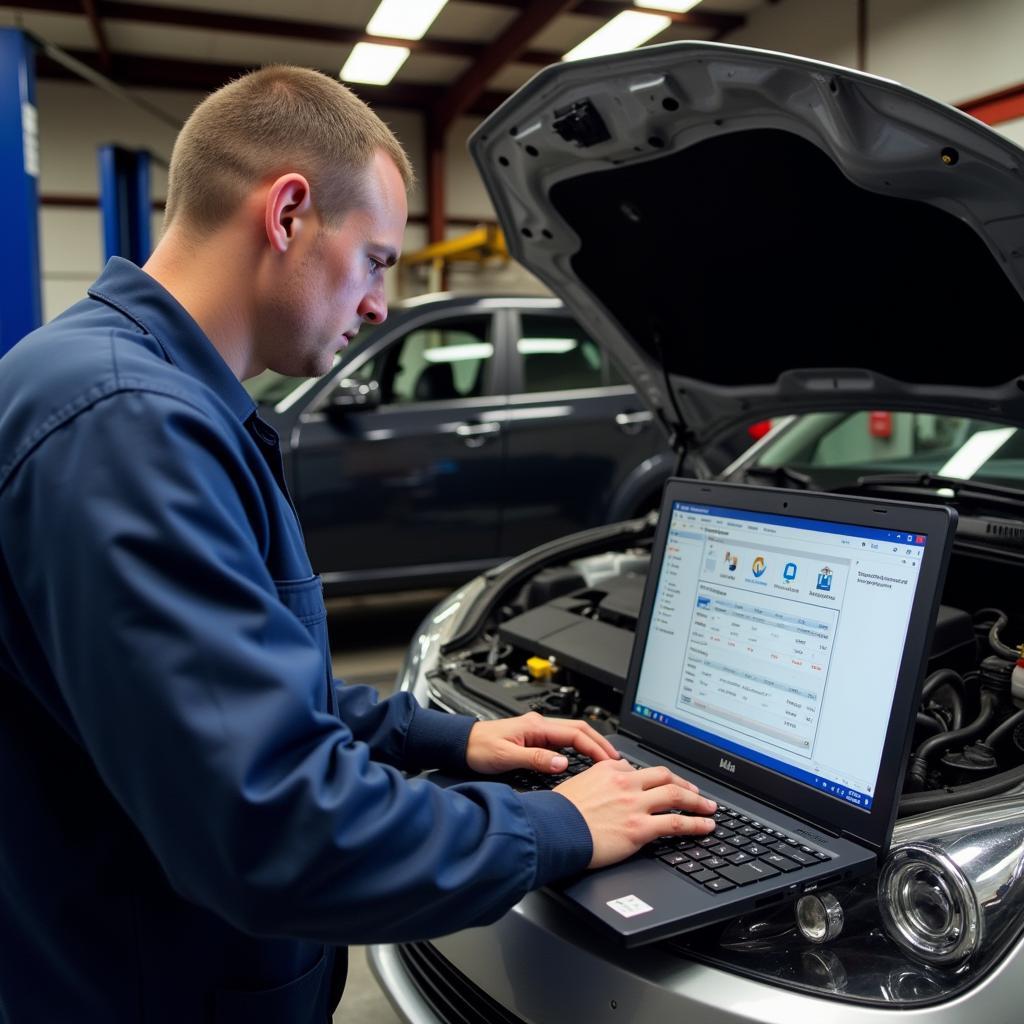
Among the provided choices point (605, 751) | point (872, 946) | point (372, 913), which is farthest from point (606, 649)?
point (372, 913)

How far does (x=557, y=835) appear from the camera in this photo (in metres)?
0.98

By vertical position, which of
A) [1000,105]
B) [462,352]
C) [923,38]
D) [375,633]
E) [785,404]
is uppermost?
[923,38]

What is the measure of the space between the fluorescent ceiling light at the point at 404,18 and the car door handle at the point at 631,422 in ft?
17.2

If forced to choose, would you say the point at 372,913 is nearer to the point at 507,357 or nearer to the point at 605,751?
the point at 605,751

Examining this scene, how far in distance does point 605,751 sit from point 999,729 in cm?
58

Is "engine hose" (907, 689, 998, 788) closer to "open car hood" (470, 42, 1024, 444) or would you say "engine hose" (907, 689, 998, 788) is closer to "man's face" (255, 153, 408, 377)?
"open car hood" (470, 42, 1024, 444)

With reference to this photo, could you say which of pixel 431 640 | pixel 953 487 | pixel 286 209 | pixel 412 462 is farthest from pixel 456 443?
pixel 286 209

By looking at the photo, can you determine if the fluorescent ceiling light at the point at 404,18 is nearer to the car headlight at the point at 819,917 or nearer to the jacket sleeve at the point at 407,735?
the jacket sleeve at the point at 407,735

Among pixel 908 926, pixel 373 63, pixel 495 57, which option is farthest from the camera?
pixel 373 63

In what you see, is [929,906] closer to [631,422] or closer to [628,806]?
[628,806]

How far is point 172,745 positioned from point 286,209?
1.77 ft

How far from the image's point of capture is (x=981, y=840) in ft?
3.56

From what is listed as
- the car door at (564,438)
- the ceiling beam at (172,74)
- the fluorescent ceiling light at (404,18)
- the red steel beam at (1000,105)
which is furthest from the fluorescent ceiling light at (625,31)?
the car door at (564,438)

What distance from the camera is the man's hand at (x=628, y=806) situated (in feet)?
3.44
